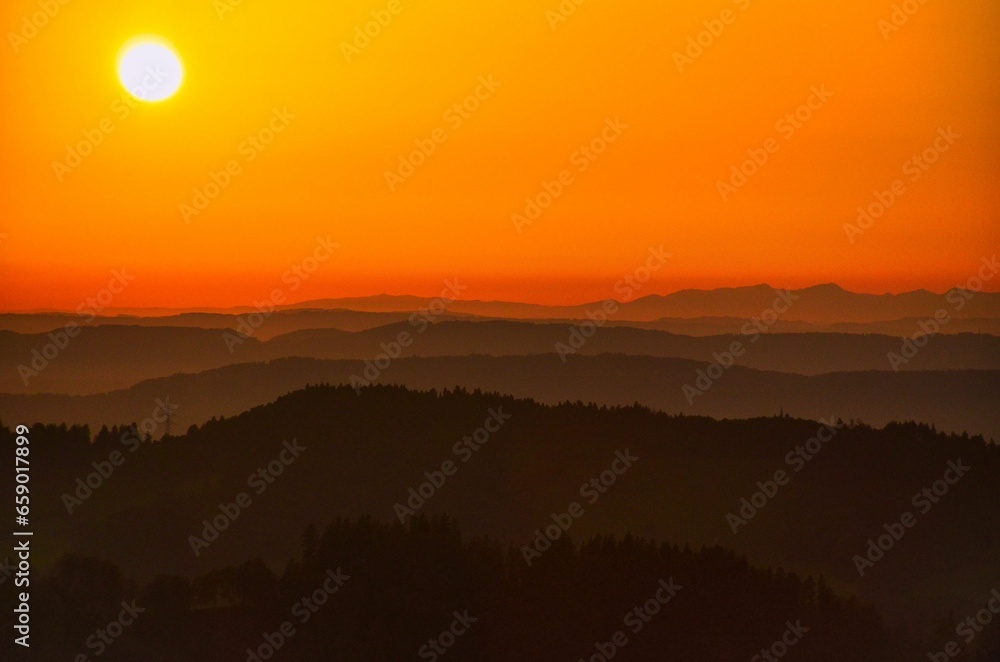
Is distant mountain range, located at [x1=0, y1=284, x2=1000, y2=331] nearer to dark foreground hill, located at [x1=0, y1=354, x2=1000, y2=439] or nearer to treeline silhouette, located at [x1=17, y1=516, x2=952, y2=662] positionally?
dark foreground hill, located at [x1=0, y1=354, x2=1000, y2=439]

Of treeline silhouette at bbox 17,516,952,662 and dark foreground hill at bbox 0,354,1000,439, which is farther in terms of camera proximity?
dark foreground hill at bbox 0,354,1000,439

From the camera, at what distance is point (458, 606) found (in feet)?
15.8

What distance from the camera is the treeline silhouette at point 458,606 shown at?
4766 mm

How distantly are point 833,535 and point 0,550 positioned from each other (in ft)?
A: 14.3

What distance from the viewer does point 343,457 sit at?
493 cm

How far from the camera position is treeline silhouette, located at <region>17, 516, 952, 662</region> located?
477cm

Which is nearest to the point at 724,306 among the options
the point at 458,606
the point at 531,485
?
the point at 531,485

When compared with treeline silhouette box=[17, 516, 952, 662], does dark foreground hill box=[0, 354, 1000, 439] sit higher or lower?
higher

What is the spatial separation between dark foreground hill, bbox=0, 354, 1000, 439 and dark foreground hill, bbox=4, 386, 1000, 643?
80 mm

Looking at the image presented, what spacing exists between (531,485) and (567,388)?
57cm

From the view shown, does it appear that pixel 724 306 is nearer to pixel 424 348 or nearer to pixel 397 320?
pixel 424 348

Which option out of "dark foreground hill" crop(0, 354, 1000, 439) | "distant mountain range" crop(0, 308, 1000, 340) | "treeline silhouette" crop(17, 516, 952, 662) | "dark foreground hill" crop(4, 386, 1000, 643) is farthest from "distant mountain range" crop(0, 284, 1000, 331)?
"treeline silhouette" crop(17, 516, 952, 662)

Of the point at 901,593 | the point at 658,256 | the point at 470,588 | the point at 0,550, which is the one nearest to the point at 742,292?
the point at 658,256

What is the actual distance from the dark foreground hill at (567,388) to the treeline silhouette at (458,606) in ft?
2.52
